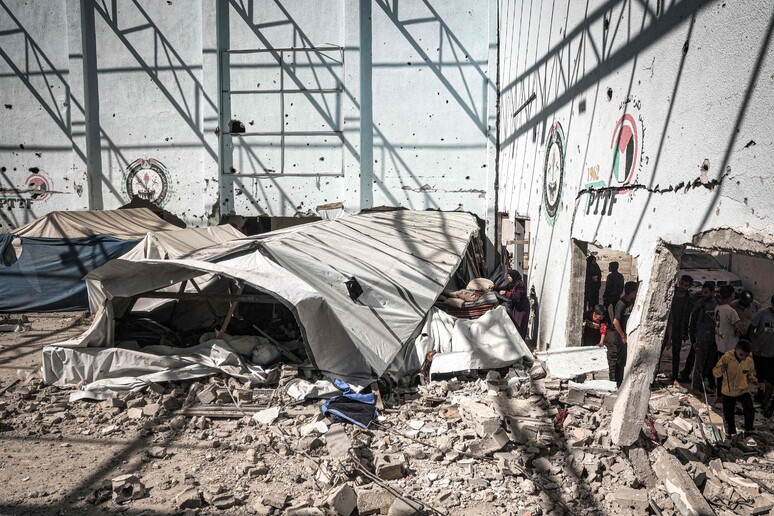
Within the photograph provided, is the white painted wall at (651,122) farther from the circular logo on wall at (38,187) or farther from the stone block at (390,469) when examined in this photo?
the circular logo on wall at (38,187)

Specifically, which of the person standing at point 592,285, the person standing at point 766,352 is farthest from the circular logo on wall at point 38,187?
the person standing at point 766,352

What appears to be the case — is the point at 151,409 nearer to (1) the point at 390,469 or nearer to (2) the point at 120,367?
(2) the point at 120,367

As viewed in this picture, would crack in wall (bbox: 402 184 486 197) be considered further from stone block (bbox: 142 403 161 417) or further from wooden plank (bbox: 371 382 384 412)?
stone block (bbox: 142 403 161 417)

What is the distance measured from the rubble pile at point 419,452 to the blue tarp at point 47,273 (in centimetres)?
569

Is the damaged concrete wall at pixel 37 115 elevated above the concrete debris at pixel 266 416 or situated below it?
above

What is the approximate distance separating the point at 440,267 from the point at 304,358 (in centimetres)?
301

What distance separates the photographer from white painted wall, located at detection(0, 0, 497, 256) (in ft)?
46.0

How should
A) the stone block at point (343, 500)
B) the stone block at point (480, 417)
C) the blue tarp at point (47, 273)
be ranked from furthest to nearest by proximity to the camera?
the blue tarp at point (47, 273)
the stone block at point (480, 417)
the stone block at point (343, 500)

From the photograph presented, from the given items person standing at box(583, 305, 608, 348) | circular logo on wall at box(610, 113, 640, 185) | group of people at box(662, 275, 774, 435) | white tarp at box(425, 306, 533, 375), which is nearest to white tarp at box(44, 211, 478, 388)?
white tarp at box(425, 306, 533, 375)

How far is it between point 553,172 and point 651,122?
3174 mm

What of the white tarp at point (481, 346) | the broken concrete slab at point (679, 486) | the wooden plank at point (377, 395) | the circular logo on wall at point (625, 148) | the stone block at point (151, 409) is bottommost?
the stone block at point (151, 409)

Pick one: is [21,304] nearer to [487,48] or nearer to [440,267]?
[440,267]

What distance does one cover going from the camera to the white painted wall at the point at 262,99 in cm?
1403

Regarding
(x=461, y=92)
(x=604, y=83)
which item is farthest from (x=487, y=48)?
(x=604, y=83)
